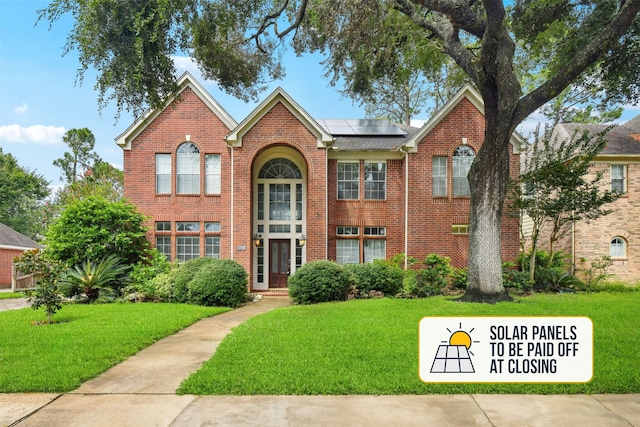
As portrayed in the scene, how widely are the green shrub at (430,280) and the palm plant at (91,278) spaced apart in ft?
32.8

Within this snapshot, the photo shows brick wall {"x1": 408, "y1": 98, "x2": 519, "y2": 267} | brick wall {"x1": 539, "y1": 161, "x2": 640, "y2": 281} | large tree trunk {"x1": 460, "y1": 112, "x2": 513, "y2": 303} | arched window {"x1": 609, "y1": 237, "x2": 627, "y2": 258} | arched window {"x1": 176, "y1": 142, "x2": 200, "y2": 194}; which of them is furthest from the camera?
arched window {"x1": 609, "y1": 237, "x2": 627, "y2": 258}

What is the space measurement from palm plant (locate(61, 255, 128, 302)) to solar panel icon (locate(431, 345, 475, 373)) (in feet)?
41.7

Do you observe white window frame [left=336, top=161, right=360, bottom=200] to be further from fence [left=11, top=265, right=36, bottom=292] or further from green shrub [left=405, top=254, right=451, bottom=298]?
fence [left=11, top=265, right=36, bottom=292]

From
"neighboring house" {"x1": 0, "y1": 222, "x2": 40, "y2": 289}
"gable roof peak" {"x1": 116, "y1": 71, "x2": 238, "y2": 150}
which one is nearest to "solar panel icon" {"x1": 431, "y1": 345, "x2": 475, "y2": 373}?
"gable roof peak" {"x1": 116, "y1": 71, "x2": 238, "y2": 150}

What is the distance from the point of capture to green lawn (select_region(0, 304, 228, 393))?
19.2 feet

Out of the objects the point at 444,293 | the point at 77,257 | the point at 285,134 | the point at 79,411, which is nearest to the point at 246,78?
the point at 285,134

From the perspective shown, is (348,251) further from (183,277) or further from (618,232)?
(618,232)

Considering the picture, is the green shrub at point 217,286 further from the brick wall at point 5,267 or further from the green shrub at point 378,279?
the brick wall at point 5,267

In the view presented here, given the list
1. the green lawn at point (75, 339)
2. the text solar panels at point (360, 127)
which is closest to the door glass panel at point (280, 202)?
the text solar panels at point (360, 127)

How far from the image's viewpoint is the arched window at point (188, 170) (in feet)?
55.6

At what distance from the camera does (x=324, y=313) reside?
35.9 ft

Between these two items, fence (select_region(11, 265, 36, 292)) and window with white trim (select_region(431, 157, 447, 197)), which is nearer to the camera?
window with white trim (select_region(431, 157, 447, 197))

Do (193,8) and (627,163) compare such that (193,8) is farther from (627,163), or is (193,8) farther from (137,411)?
(627,163)

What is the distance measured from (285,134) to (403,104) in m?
16.5
